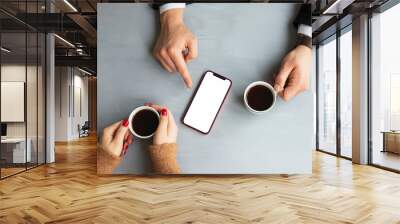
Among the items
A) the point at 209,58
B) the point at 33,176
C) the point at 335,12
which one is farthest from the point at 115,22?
the point at 335,12

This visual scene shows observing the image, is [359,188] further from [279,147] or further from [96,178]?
Answer: [96,178]

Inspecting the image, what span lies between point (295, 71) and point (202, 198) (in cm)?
216

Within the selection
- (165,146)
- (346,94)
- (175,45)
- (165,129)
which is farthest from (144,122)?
(346,94)

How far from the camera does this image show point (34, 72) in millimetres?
6426

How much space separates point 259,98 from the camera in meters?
4.86

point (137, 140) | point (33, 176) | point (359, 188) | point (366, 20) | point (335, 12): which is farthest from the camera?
point (366, 20)

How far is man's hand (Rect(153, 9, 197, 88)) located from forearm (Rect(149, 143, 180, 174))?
0.88 meters

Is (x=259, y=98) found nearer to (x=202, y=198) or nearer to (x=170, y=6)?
(x=202, y=198)

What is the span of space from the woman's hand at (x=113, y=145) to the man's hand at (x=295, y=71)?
2100 mm

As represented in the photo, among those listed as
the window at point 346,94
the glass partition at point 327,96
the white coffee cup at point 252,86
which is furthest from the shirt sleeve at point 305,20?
the glass partition at point 327,96

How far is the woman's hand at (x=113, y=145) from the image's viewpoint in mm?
4941

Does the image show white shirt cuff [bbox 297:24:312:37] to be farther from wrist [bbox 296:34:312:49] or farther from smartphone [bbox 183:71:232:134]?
smartphone [bbox 183:71:232:134]

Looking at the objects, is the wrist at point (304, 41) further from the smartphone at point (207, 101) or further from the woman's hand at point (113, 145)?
the woman's hand at point (113, 145)

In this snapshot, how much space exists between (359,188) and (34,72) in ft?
17.5
